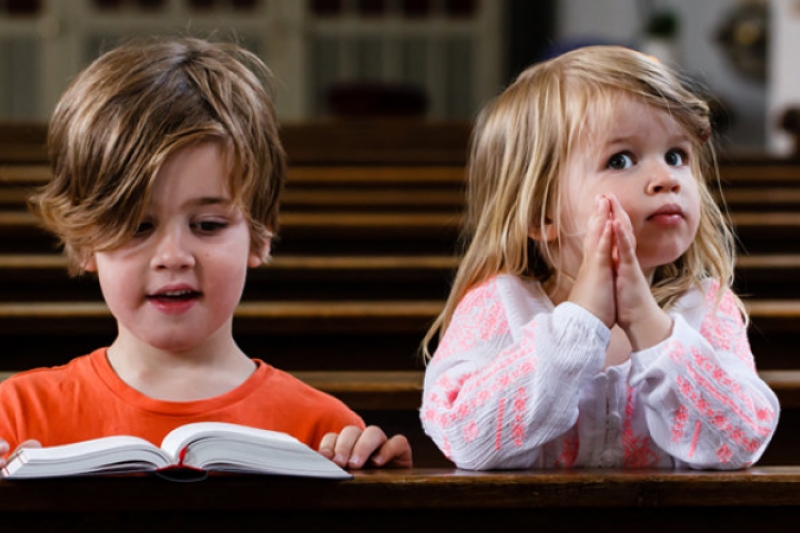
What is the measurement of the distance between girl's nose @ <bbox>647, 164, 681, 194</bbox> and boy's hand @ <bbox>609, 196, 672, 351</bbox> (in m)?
0.06

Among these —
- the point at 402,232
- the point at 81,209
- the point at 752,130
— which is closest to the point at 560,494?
the point at 81,209

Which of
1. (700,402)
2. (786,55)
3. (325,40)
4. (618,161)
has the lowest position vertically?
(325,40)

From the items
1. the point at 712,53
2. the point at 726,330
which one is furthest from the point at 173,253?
the point at 712,53

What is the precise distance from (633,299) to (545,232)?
0.50 feet

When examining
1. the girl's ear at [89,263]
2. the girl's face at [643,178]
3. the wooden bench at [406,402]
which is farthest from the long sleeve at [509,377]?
the wooden bench at [406,402]

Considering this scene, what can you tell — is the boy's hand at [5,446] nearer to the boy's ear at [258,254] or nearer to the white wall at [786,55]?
the boy's ear at [258,254]

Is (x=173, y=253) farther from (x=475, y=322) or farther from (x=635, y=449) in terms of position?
(x=635, y=449)

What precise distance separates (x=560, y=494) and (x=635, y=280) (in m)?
0.23

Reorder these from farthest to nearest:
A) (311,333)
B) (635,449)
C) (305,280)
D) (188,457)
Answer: (305,280), (311,333), (635,449), (188,457)

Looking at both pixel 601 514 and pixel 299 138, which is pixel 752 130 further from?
pixel 601 514

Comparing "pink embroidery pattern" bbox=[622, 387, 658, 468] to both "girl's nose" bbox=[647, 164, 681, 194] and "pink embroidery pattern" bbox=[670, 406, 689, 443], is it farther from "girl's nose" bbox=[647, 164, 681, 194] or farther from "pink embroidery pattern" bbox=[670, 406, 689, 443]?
"girl's nose" bbox=[647, 164, 681, 194]

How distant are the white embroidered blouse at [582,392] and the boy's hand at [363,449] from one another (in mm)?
44

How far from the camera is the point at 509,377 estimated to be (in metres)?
1.28

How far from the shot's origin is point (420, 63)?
8.62 metres
